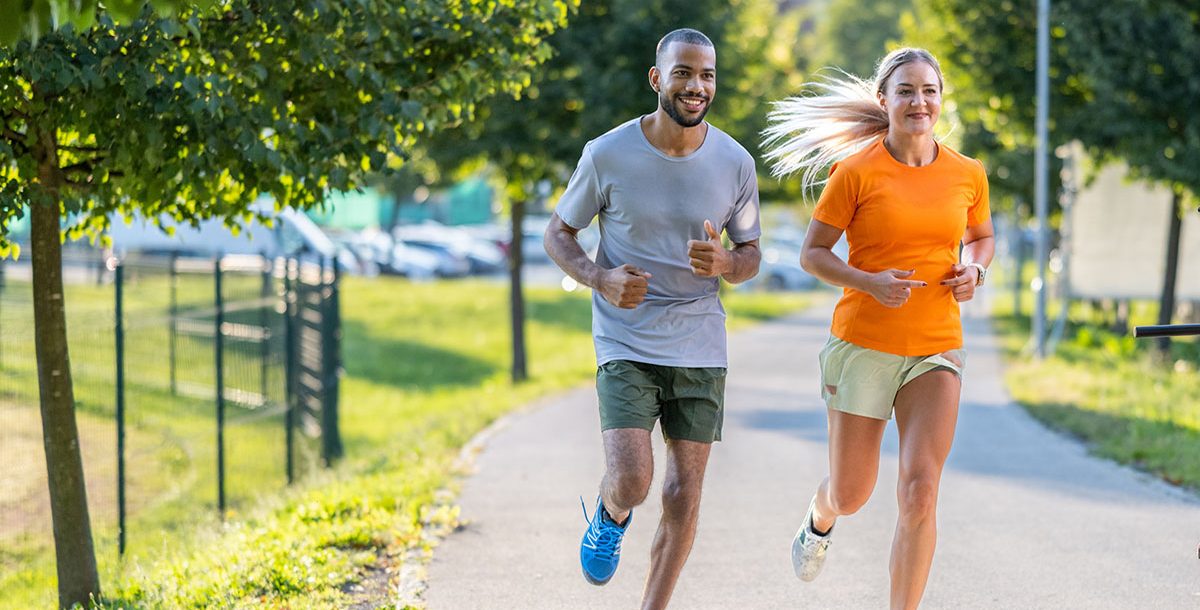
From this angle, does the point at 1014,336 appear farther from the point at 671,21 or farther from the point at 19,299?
the point at 19,299

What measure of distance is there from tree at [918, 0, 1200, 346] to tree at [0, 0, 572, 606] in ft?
33.3

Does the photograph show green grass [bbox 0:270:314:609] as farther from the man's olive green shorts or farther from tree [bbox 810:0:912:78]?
tree [bbox 810:0:912:78]

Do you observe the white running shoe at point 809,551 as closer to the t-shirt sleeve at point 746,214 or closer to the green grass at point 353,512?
the t-shirt sleeve at point 746,214

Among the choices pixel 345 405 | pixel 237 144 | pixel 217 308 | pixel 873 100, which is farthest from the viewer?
pixel 345 405

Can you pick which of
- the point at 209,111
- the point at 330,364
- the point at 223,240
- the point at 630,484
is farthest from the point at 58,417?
the point at 223,240

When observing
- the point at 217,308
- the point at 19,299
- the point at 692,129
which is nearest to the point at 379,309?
the point at 19,299

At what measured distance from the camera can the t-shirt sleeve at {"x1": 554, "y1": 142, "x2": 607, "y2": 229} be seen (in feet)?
17.1

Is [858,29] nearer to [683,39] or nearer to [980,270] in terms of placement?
[980,270]

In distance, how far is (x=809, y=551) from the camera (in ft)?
19.6

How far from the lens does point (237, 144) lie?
618cm

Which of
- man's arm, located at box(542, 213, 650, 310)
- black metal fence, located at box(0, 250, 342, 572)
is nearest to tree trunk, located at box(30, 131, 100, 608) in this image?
black metal fence, located at box(0, 250, 342, 572)

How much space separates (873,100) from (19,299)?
354 inches

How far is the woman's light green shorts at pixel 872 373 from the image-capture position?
209 inches

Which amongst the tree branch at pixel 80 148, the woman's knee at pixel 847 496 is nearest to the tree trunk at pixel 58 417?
the tree branch at pixel 80 148
